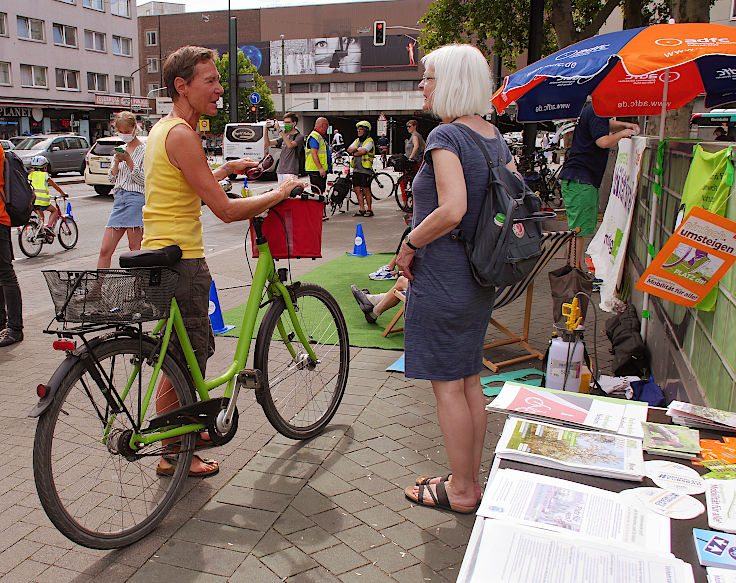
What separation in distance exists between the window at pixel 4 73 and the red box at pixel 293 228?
5404cm

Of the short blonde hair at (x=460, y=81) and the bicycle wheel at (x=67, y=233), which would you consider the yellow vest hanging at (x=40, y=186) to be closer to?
the bicycle wheel at (x=67, y=233)

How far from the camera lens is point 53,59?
5334 cm

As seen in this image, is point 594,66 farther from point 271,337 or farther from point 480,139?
point 271,337

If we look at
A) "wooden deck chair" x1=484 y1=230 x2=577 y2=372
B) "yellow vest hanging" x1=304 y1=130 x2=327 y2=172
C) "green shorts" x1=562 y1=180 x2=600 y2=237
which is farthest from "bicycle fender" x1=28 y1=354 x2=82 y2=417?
"yellow vest hanging" x1=304 y1=130 x2=327 y2=172

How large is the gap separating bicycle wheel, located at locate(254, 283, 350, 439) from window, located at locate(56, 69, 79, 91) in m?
57.5

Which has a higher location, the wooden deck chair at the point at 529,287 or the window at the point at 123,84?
the window at the point at 123,84

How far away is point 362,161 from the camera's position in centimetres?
1460

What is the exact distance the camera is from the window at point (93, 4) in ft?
183

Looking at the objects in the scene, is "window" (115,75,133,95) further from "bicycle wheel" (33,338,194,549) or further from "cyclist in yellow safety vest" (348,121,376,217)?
"bicycle wheel" (33,338,194,549)

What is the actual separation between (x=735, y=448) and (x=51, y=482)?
94.2 inches

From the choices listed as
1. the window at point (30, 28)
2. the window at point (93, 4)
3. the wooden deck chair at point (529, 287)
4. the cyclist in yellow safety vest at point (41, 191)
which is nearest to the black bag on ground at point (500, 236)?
the wooden deck chair at point (529, 287)

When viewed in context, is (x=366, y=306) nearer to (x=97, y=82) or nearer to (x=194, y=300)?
(x=194, y=300)

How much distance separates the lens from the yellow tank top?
126 inches

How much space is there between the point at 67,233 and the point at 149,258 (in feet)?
32.0
